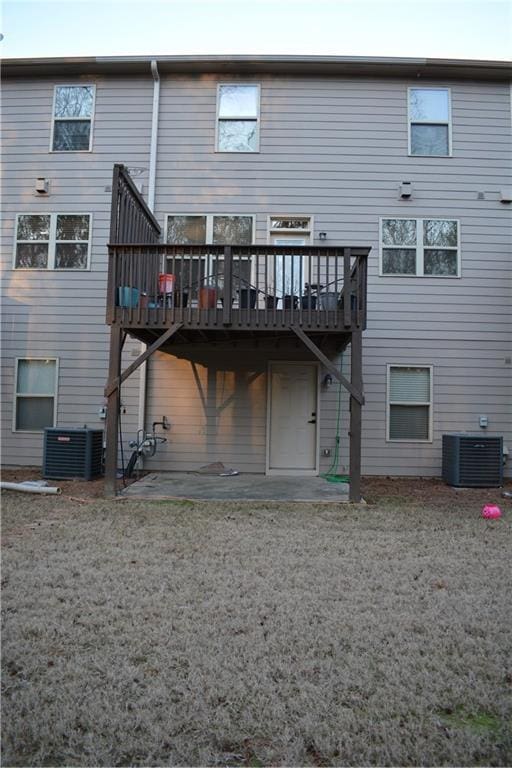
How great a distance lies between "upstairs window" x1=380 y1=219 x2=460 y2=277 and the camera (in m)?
8.55

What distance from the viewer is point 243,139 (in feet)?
28.6

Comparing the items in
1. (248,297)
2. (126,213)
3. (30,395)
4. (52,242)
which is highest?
(52,242)

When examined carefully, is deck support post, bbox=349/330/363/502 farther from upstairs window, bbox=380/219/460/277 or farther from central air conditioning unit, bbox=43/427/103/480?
central air conditioning unit, bbox=43/427/103/480

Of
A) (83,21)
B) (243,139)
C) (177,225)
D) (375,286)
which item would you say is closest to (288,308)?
(375,286)

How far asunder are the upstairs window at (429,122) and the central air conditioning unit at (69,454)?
284 inches

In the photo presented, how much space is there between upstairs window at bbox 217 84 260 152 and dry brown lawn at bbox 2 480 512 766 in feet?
22.2

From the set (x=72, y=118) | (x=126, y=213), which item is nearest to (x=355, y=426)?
(x=126, y=213)

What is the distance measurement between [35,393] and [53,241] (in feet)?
8.70

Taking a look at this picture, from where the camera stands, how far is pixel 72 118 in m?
8.84

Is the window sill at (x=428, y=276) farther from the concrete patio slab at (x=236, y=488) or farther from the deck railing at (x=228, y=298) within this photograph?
the concrete patio slab at (x=236, y=488)

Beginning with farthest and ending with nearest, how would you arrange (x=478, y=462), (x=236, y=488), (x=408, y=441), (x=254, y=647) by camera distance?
1. (x=408, y=441)
2. (x=478, y=462)
3. (x=236, y=488)
4. (x=254, y=647)

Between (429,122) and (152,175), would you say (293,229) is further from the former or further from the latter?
(429,122)

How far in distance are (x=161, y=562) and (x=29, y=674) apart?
166cm

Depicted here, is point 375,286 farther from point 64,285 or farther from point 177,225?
point 64,285
